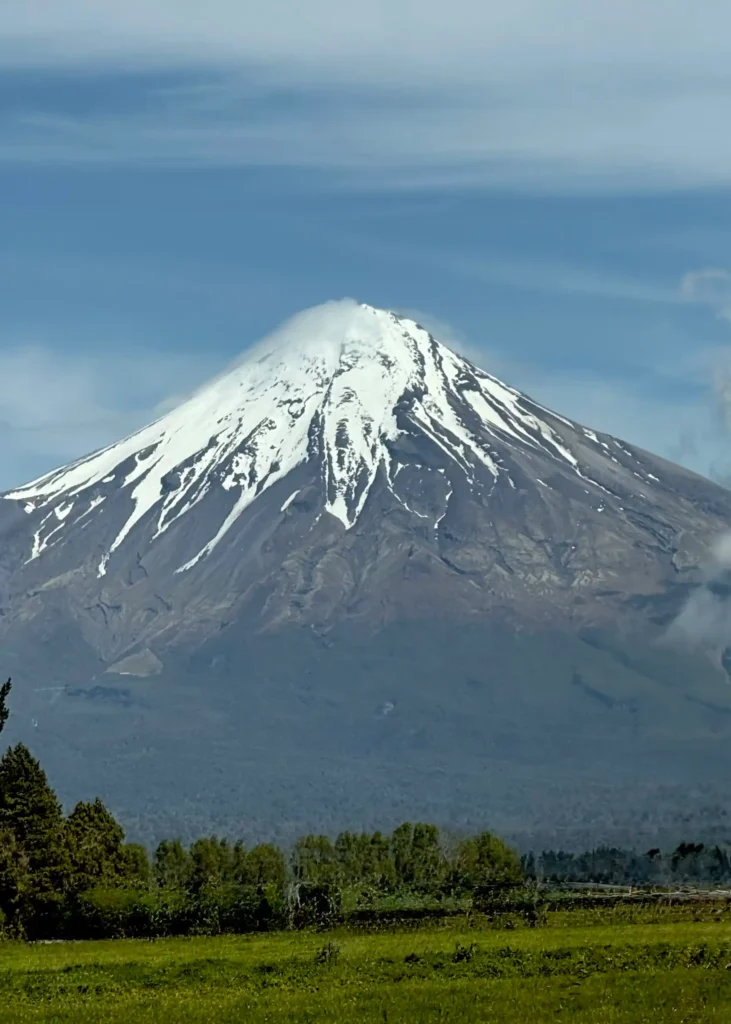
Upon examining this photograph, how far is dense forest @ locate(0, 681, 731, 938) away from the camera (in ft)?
169

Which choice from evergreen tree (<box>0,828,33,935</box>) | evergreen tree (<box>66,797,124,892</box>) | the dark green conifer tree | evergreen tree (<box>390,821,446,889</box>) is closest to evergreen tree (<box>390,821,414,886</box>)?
evergreen tree (<box>390,821,446,889</box>)

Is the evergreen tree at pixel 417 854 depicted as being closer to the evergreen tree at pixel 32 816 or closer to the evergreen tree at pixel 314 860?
the evergreen tree at pixel 314 860

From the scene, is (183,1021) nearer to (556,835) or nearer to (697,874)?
(697,874)

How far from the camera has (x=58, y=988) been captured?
36.0 meters

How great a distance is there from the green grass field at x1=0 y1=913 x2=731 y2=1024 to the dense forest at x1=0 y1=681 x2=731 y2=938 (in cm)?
791

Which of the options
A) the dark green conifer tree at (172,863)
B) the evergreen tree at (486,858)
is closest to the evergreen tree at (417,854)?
the evergreen tree at (486,858)

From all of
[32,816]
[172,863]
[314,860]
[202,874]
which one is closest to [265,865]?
[202,874]

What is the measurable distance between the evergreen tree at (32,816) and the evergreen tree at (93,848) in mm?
617

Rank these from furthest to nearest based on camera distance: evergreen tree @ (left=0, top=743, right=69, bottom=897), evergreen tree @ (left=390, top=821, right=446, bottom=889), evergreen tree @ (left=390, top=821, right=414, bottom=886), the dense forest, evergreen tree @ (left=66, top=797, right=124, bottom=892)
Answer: evergreen tree @ (left=390, top=821, right=414, bottom=886), evergreen tree @ (left=390, top=821, right=446, bottom=889), evergreen tree @ (left=0, top=743, right=69, bottom=897), evergreen tree @ (left=66, top=797, right=124, bottom=892), the dense forest

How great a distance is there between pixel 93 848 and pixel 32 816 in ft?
9.49

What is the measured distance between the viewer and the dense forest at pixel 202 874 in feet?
169

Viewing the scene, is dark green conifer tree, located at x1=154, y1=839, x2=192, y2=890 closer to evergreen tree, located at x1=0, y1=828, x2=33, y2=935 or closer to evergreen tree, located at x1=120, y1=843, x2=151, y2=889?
evergreen tree, located at x1=120, y1=843, x2=151, y2=889

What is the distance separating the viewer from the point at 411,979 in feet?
113

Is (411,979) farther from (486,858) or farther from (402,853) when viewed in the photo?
(402,853)
